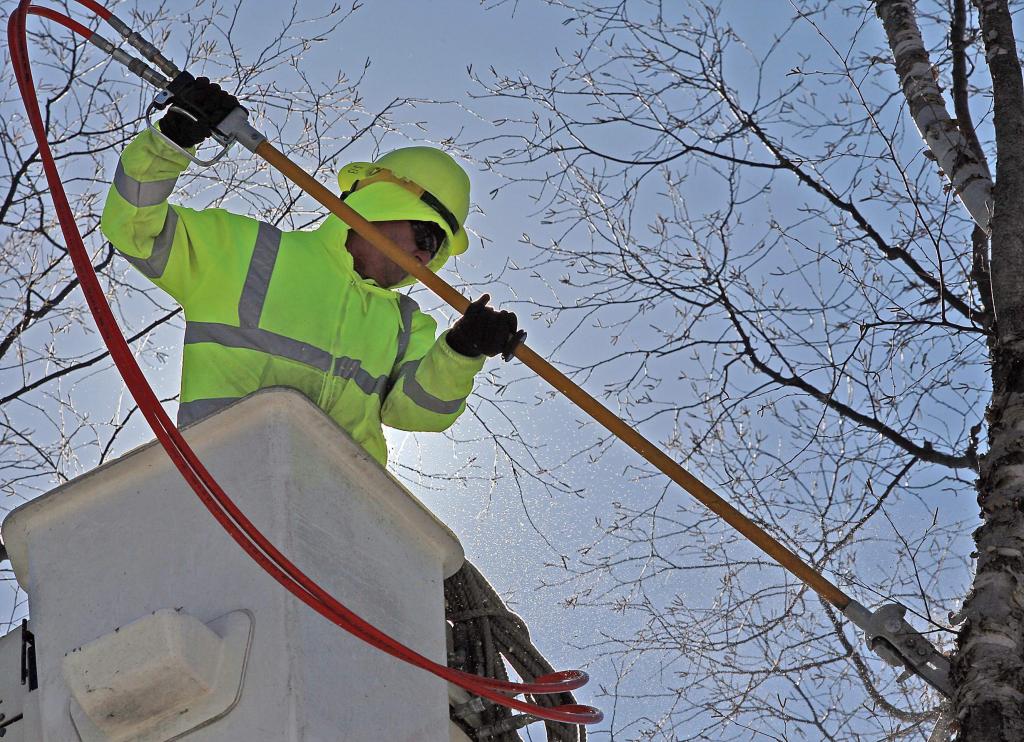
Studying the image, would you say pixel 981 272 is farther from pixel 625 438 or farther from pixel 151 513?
pixel 151 513

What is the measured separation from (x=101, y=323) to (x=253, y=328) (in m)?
1.02

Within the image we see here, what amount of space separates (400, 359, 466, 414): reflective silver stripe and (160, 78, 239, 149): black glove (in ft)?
3.15

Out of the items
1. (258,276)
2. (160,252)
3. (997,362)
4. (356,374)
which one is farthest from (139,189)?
(997,362)

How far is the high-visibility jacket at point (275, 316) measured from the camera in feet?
13.7

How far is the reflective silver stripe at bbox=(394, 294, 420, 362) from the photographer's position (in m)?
4.69

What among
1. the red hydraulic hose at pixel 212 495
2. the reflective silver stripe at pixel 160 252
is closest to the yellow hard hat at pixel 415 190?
the reflective silver stripe at pixel 160 252

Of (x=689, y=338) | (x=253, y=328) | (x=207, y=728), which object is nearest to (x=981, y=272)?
(x=689, y=338)

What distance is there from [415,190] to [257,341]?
2.74 feet

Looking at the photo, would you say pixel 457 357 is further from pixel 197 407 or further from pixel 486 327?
pixel 197 407

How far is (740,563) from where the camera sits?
554cm

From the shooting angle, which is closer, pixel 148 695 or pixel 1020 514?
pixel 148 695

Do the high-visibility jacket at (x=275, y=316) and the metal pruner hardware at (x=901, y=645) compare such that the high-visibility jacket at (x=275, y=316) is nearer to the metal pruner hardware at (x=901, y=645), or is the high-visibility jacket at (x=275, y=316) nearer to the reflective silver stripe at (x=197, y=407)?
the reflective silver stripe at (x=197, y=407)

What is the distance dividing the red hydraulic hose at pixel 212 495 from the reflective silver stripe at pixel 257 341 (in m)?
0.82

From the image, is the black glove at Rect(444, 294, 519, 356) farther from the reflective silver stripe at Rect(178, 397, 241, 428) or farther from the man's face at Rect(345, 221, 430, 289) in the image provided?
the reflective silver stripe at Rect(178, 397, 241, 428)
